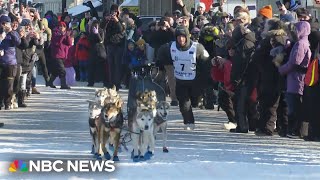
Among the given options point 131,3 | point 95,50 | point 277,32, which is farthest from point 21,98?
point 131,3

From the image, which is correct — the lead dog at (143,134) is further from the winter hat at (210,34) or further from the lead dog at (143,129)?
the winter hat at (210,34)

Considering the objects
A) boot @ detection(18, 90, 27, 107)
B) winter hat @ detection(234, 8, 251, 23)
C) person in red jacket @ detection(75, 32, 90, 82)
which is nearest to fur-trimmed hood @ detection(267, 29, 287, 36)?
winter hat @ detection(234, 8, 251, 23)

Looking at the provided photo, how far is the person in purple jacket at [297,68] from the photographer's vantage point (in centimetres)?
1508

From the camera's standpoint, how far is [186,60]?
16438mm

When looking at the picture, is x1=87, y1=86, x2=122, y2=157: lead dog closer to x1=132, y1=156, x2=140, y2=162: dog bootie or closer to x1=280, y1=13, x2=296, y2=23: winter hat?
x1=132, y1=156, x2=140, y2=162: dog bootie

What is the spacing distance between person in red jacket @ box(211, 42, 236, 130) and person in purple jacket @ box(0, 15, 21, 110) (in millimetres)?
3993

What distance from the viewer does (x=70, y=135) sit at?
1602cm

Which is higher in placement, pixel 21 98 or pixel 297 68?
pixel 297 68

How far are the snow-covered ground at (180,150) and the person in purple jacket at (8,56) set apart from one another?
1.89 ft

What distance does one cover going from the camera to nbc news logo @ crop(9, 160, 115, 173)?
12.0 meters

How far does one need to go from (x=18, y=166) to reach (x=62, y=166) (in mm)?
566

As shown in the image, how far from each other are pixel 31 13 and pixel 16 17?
12.1 ft

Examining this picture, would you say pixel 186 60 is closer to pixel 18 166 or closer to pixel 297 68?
pixel 297 68

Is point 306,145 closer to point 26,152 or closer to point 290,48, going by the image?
point 290,48
